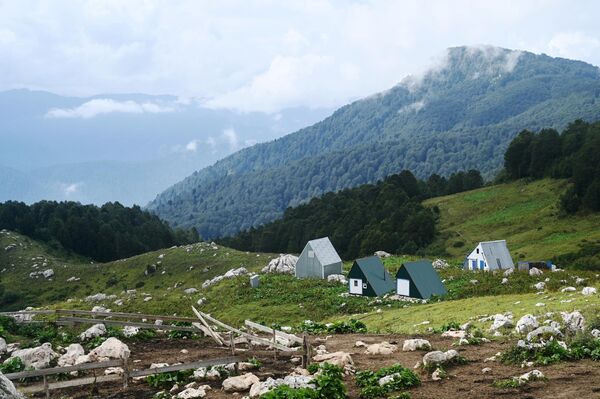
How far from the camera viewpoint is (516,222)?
377 ft

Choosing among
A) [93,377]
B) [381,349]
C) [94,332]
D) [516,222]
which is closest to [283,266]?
[94,332]

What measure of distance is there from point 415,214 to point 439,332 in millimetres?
100372

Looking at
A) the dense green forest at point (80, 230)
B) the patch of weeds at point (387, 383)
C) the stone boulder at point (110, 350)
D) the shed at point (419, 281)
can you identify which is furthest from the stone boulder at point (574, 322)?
the dense green forest at point (80, 230)

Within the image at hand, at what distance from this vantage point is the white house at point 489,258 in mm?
76750

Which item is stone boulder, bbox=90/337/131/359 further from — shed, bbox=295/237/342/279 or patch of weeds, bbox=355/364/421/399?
shed, bbox=295/237/342/279

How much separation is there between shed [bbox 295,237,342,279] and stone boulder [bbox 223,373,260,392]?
54003 mm

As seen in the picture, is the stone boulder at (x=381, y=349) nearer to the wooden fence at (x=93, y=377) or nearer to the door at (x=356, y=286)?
the wooden fence at (x=93, y=377)

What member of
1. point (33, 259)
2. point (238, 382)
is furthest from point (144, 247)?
point (238, 382)

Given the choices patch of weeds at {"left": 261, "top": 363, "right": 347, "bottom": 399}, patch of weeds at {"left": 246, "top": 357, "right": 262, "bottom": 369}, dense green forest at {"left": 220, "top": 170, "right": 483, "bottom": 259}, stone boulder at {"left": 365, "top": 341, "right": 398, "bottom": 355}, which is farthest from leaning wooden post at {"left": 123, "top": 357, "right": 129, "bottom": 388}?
dense green forest at {"left": 220, "top": 170, "right": 483, "bottom": 259}

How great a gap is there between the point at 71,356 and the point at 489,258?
217 ft

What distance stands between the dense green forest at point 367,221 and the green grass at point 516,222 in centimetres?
656

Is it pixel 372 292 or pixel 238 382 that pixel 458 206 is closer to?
pixel 372 292

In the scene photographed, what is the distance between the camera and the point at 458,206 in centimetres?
14000

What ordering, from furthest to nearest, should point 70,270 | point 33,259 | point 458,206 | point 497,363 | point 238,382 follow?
point 458,206
point 33,259
point 70,270
point 497,363
point 238,382
